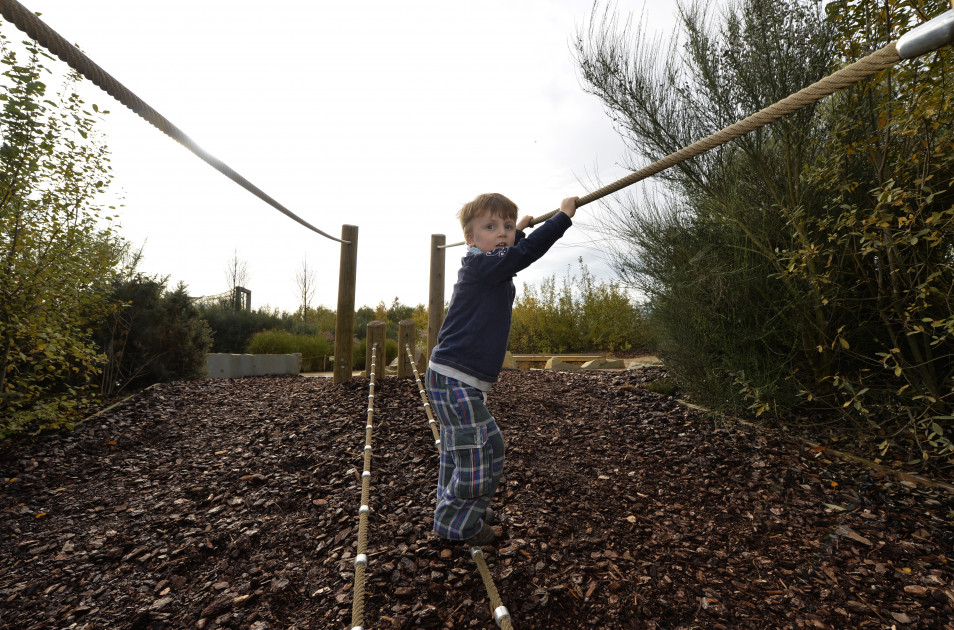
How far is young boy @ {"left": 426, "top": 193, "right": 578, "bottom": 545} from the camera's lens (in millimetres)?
1975

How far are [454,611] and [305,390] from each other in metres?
4.13

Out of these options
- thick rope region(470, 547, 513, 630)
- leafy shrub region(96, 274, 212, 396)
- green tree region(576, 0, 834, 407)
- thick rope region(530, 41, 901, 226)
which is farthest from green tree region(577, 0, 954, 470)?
leafy shrub region(96, 274, 212, 396)

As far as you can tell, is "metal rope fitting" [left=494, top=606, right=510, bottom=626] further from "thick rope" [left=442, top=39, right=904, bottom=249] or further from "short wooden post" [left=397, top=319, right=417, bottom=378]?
"short wooden post" [left=397, top=319, right=417, bottom=378]

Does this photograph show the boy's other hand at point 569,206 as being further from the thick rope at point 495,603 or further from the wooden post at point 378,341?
the wooden post at point 378,341

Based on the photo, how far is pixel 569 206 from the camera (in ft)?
6.47

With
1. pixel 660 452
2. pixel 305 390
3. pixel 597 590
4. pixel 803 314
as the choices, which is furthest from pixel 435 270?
pixel 597 590

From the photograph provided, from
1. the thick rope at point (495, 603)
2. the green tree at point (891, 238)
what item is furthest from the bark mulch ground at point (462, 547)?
the green tree at point (891, 238)

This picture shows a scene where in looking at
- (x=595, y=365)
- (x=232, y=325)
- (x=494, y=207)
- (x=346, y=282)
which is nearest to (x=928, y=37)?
(x=494, y=207)

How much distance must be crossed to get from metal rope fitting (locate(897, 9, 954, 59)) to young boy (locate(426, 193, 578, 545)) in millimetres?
1086

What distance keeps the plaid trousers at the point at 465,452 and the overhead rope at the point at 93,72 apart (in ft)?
4.06

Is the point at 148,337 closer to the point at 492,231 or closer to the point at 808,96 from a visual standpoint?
the point at 492,231

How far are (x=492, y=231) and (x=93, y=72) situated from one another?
4.54 ft

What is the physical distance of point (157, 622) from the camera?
196cm

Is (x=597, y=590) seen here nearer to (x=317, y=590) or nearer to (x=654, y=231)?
(x=317, y=590)
